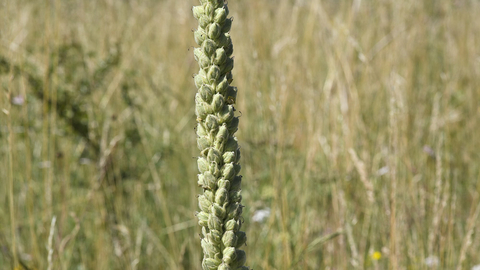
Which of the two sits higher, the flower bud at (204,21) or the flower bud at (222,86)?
the flower bud at (204,21)

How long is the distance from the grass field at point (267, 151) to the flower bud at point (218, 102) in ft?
3.40

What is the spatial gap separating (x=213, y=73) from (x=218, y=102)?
0.06 metres

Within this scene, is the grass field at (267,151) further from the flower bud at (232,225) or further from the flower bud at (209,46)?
the flower bud at (209,46)

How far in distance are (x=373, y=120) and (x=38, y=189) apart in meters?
2.74

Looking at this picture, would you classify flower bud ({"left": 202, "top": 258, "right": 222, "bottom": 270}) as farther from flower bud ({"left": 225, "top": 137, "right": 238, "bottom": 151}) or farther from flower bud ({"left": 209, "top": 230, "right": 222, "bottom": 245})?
flower bud ({"left": 225, "top": 137, "right": 238, "bottom": 151})

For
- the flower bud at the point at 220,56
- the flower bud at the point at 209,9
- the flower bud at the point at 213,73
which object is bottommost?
the flower bud at the point at 213,73

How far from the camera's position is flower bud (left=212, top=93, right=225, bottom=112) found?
0.82 m

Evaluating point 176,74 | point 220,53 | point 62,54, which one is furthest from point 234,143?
point 176,74

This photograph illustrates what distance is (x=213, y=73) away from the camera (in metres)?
0.82

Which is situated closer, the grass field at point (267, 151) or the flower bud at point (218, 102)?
the flower bud at point (218, 102)

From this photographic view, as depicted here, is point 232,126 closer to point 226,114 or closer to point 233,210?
point 226,114

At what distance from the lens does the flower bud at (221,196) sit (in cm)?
84

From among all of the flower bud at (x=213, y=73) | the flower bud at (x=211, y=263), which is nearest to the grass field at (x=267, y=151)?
the flower bud at (x=211, y=263)

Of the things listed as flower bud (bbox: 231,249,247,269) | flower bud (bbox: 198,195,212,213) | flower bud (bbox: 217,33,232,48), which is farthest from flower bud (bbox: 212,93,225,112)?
flower bud (bbox: 231,249,247,269)
